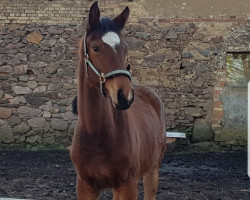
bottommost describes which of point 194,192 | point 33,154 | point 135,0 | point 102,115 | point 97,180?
point 33,154

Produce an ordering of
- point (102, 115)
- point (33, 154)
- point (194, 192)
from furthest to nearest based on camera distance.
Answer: point (33, 154) → point (194, 192) → point (102, 115)

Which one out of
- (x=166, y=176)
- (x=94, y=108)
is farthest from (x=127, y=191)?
(x=166, y=176)

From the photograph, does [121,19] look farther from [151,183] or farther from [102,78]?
[151,183]

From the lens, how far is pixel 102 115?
3197 mm

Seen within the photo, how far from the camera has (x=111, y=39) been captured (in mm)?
3020

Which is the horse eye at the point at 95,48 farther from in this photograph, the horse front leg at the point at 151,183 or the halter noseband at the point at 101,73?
the horse front leg at the point at 151,183

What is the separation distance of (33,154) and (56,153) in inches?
16.8

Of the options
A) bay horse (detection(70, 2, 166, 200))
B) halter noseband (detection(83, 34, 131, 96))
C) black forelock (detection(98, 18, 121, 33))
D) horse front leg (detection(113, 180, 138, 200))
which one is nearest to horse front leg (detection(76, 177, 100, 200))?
bay horse (detection(70, 2, 166, 200))

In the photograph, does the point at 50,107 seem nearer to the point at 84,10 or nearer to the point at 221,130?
the point at 84,10

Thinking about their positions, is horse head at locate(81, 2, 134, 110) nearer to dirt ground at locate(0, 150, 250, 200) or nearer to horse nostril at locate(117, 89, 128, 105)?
horse nostril at locate(117, 89, 128, 105)

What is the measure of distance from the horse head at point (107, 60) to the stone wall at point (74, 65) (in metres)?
5.56

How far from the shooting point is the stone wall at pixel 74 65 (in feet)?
28.3

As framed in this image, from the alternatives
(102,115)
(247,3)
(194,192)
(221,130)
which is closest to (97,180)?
(102,115)

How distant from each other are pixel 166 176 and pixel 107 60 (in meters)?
4.05
